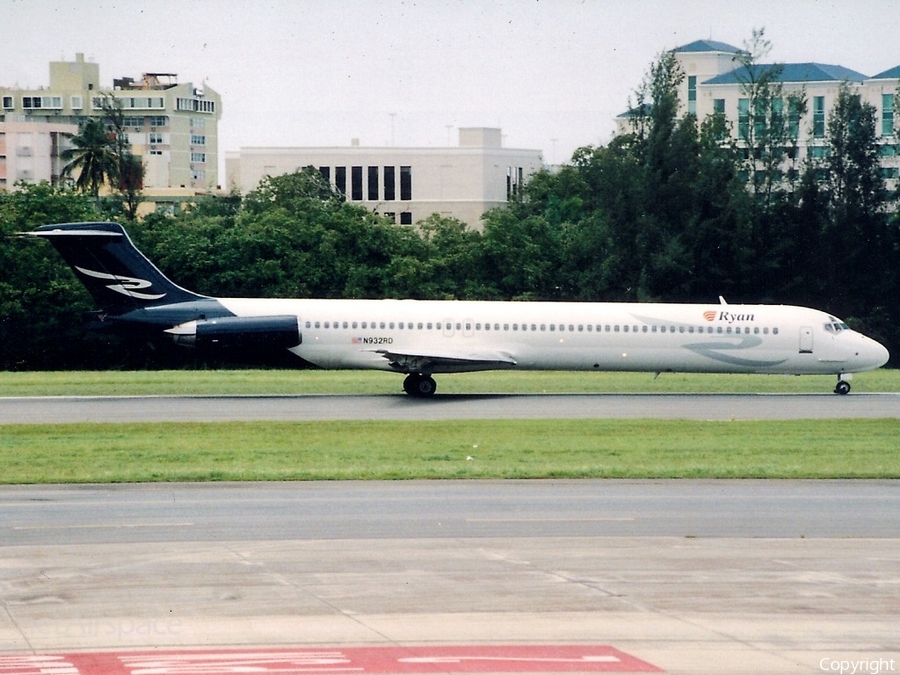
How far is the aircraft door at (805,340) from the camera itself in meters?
42.7

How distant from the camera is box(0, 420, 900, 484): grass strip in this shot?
2438 centimetres

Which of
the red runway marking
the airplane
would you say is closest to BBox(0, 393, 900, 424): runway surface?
the airplane

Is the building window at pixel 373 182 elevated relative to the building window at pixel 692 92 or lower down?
lower down

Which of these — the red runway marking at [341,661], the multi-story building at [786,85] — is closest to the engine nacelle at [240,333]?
the red runway marking at [341,661]

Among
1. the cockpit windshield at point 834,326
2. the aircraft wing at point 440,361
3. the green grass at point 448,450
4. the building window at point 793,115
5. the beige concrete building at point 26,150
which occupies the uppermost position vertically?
the beige concrete building at point 26,150

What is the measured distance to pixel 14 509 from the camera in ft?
66.8

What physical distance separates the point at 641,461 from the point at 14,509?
1165 centimetres

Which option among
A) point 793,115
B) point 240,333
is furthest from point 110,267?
point 793,115

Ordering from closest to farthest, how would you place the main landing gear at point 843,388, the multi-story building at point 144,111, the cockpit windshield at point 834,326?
the main landing gear at point 843,388 → the cockpit windshield at point 834,326 → the multi-story building at point 144,111

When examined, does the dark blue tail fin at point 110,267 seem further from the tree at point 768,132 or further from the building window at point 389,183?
the building window at point 389,183

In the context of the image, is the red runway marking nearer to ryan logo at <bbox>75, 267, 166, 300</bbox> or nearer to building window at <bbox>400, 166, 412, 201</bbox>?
ryan logo at <bbox>75, 267, 166, 300</bbox>

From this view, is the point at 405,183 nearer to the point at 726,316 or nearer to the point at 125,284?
the point at 726,316

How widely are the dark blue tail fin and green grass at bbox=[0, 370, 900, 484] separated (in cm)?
906

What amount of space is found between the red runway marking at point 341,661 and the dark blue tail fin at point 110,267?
99.5ft
